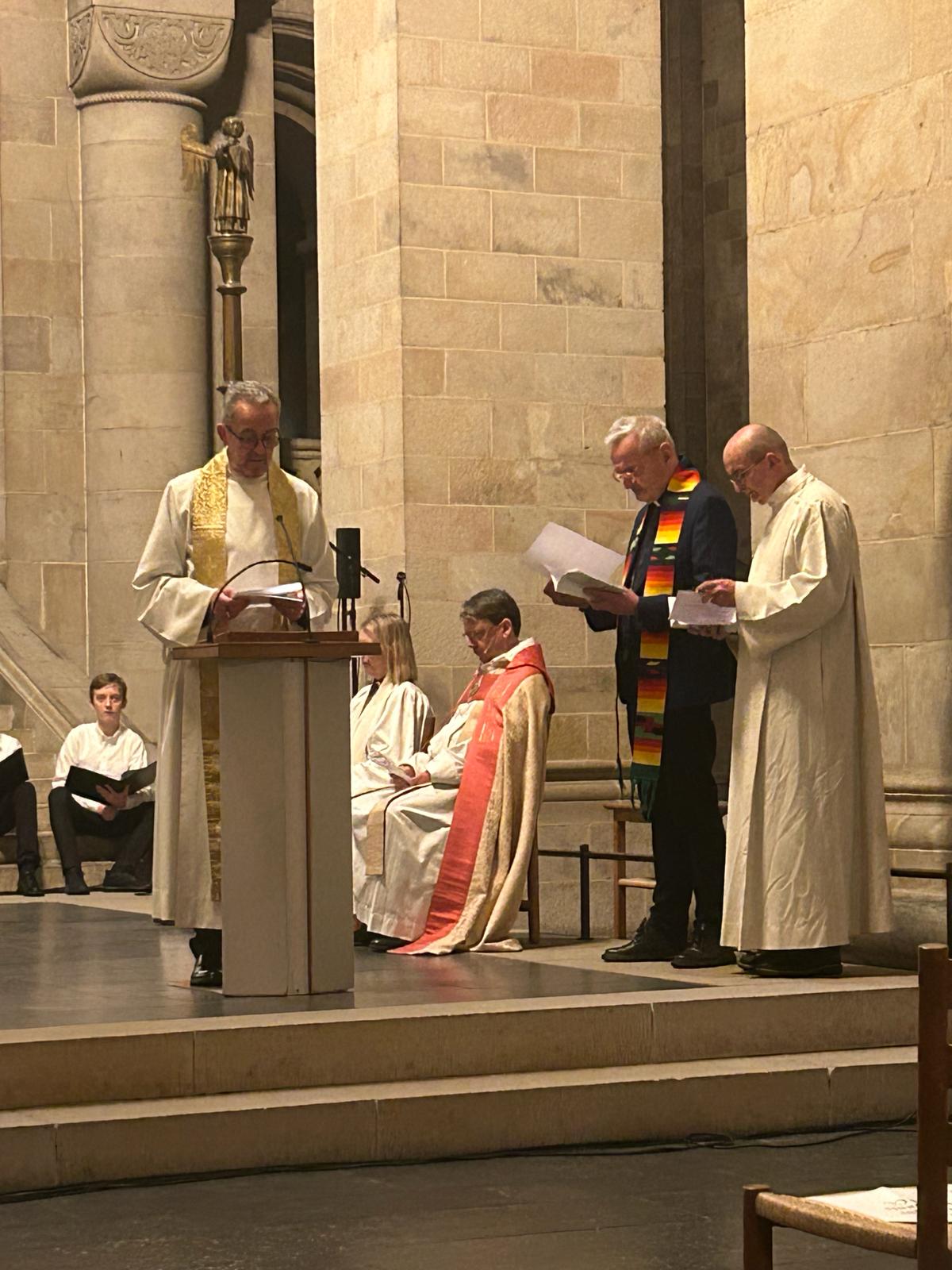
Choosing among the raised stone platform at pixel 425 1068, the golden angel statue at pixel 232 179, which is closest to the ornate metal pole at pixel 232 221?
the golden angel statue at pixel 232 179

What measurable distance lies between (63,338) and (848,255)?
10222 mm

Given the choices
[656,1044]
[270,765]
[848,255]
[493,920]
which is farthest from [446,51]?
[656,1044]

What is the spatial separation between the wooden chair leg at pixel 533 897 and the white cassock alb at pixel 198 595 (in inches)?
66.7

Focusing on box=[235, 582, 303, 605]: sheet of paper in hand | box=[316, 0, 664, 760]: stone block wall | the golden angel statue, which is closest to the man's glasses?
box=[235, 582, 303, 605]: sheet of paper in hand

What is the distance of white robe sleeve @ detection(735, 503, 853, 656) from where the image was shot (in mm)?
7570

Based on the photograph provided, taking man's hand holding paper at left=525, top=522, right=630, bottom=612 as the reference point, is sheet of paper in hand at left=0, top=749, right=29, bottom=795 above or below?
below

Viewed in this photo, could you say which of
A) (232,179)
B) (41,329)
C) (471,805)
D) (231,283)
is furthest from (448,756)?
(41,329)

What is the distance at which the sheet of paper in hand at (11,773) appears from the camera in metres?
12.9

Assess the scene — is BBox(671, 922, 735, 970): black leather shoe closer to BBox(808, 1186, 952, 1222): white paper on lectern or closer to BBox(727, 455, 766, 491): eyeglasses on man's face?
BBox(727, 455, 766, 491): eyeglasses on man's face

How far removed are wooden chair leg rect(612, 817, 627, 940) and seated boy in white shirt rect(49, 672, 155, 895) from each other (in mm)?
4130

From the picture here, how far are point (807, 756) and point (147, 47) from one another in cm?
1133

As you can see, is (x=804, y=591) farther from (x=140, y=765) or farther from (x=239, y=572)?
(x=140, y=765)

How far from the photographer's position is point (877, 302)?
8.38m

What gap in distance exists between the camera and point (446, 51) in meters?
11.6
